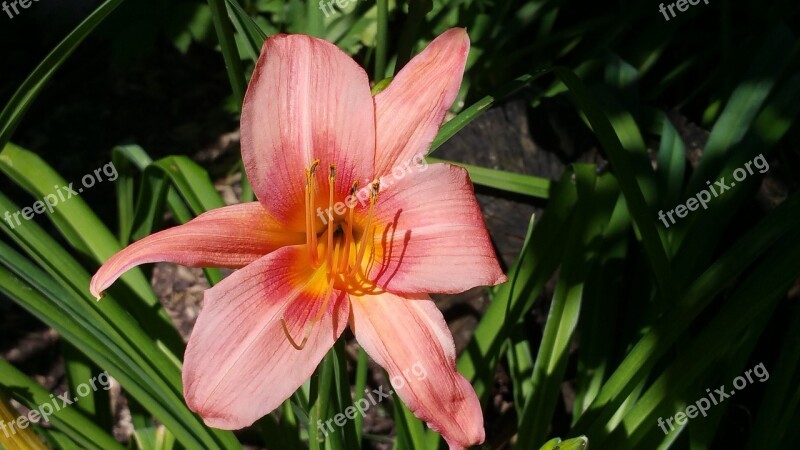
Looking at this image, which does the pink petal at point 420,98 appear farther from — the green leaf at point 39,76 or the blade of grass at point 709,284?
the blade of grass at point 709,284

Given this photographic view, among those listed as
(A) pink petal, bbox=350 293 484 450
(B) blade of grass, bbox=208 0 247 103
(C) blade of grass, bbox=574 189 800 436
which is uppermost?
(B) blade of grass, bbox=208 0 247 103

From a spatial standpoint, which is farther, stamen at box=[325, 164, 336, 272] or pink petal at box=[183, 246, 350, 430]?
stamen at box=[325, 164, 336, 272]

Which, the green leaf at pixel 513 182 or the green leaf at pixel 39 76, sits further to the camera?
the green leaf at pixel 513 182

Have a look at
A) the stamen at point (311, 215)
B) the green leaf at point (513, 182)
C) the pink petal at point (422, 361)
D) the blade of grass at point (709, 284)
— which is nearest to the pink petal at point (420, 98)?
the stamen at point (311, 215)

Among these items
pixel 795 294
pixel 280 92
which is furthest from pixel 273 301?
pixel 795 294

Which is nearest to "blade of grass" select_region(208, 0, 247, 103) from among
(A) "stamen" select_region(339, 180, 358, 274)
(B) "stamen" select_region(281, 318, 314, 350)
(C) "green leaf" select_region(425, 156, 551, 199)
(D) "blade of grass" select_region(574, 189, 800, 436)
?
(A) "stamen" select_region(339, 180, 358, 274)

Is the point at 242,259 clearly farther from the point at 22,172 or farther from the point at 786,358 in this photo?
the point at 786,358

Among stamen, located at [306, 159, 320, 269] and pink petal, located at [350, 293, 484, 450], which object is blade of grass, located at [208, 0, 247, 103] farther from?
pink petal, located at [350, 293, 484, 450]
